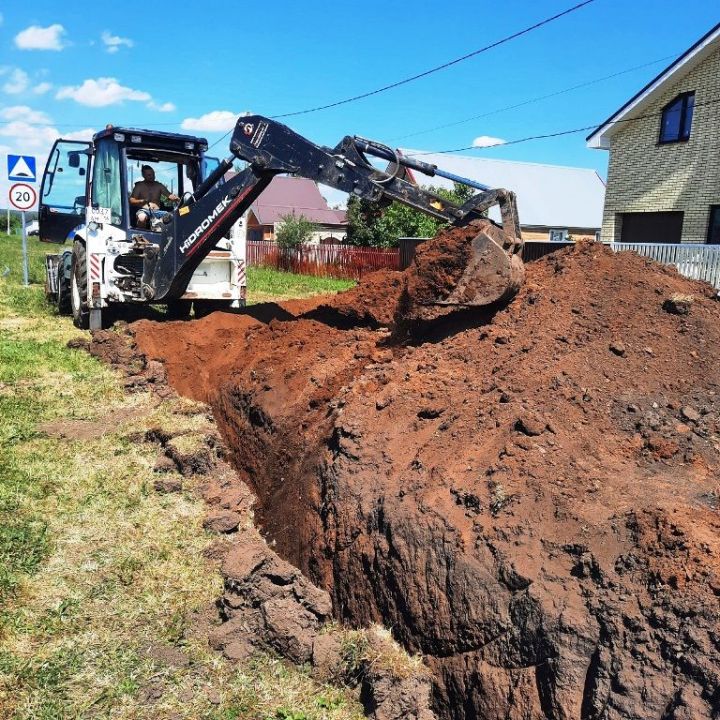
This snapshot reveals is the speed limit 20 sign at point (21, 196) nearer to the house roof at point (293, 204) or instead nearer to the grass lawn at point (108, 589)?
the grass lawn at point (108, 589)

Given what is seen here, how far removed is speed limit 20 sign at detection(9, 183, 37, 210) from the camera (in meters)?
15.2

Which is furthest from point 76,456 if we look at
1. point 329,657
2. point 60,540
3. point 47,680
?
point 329,657

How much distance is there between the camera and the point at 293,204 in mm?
49656

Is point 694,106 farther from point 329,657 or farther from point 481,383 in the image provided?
point 329,657

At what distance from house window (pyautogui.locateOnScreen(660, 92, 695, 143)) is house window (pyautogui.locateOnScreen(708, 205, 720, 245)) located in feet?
7.53

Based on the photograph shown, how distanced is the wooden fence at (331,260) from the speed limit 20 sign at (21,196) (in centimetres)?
1186

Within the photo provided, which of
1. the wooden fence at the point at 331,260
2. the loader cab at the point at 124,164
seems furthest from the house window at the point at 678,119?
the loader cab at the point at 124,164

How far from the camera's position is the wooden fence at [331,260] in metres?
25.7

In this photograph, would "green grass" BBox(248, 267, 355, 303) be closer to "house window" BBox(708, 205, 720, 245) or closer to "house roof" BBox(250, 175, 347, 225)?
"house window" BBox(708, 205, 720, 245)

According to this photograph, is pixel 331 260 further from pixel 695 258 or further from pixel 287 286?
pixel 695 258

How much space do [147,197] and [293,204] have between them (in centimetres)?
4063

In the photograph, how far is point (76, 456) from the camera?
5.82 m

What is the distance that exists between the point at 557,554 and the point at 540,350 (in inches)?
77.9

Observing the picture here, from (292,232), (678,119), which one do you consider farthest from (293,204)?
(678,119)
